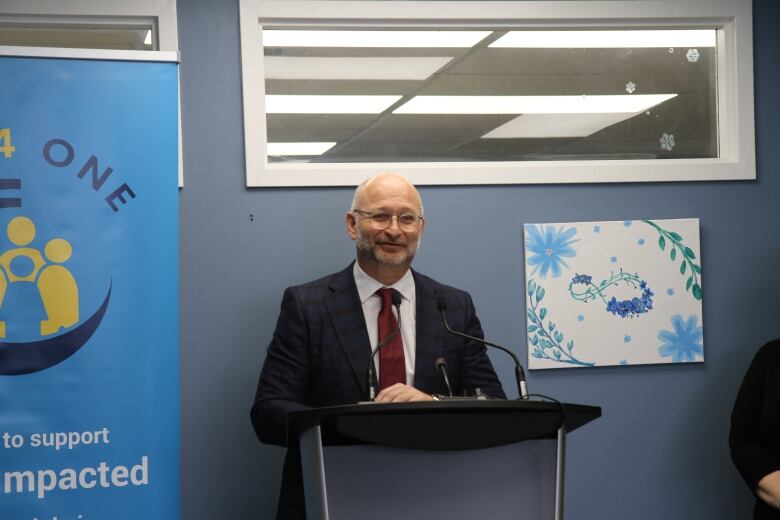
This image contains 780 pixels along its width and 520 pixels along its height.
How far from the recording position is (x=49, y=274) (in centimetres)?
242

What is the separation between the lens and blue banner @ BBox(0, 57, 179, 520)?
7.85ft

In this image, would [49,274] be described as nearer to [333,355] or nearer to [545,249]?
[333,355]

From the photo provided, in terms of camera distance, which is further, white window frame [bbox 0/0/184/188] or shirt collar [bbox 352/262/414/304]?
white window frame [bbox 0/0/184/188]

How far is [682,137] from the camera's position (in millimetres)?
3463

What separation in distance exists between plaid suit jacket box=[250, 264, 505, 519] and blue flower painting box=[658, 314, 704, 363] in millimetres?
Answer: 898

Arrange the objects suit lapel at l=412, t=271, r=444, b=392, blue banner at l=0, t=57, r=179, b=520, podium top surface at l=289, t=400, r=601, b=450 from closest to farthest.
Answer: podium top surface at l=289, t=400, r=601, b=450
blue banner at l=0, t=57, r=179, b=520
suit lapel at l=412, t=271, r=444, b=392

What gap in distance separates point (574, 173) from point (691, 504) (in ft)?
4.23

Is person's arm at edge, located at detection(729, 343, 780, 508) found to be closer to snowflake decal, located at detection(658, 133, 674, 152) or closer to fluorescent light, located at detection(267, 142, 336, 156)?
snowflake decal, located at detection(658, 133, 674, 152)

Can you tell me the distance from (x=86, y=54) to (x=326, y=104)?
98 cm

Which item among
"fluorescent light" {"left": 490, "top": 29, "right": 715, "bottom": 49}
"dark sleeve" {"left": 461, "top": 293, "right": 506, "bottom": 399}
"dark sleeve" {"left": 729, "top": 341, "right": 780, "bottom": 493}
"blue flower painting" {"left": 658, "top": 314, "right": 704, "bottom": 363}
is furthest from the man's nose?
"dark sleeve" {"left": 729, "top": 341, "right": 780, "bottom": 493}

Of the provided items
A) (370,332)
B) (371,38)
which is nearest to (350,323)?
(370,332)

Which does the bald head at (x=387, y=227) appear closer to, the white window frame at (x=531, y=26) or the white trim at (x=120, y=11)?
the white window frame at (x=531, y=26)

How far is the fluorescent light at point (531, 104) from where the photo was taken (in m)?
3.33

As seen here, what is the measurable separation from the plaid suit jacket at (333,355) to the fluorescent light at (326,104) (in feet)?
2.48
